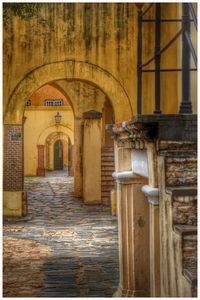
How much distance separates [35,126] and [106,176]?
53.1 feet

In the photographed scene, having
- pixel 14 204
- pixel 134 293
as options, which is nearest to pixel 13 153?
pixel 14 204

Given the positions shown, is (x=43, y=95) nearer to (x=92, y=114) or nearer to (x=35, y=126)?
(x=35, y=126)

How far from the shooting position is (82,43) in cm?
1570

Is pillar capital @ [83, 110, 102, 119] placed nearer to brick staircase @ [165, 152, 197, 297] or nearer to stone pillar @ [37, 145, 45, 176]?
brick staircase @ [165, 152, 197, 297]

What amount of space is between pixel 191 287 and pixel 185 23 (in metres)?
2.23

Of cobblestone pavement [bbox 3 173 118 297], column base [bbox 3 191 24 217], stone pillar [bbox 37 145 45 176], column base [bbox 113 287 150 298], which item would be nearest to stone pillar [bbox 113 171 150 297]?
column base [bbox 113 287 150 298]

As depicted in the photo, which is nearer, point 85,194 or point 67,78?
point 67,78

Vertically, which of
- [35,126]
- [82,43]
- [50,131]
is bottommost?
[50,131]

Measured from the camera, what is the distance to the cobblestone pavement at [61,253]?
767 centimetres

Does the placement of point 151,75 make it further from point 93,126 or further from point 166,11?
point 93,126

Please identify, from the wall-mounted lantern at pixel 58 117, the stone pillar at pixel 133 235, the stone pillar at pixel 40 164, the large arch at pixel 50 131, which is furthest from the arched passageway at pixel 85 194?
the large arch at pixel 50 131

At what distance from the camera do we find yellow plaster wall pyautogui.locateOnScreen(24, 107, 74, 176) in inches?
1309

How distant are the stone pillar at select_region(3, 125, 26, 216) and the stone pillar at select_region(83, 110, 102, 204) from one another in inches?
144

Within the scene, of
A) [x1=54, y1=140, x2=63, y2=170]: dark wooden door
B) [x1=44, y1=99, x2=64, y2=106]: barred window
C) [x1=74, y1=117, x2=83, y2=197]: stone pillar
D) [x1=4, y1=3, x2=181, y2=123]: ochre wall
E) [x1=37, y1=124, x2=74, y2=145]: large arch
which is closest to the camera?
[x1=4, y1=3, x2=181, y2=123]: ochre wall
